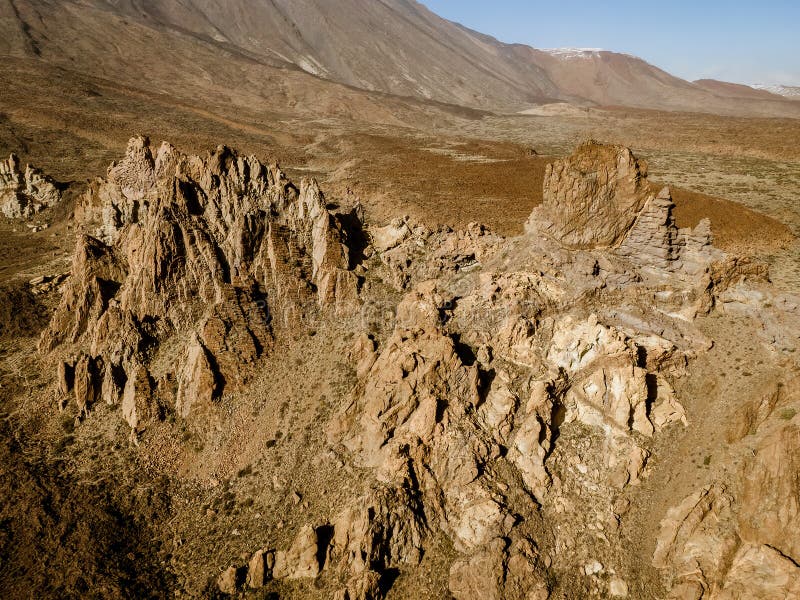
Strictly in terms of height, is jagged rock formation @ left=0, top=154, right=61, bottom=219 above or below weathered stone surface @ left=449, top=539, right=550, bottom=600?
above

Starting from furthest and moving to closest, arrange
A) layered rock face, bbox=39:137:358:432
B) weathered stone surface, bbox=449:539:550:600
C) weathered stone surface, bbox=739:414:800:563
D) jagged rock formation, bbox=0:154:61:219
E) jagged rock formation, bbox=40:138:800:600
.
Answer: jagged rock formation, bbox=0:154:61:219, layered rock face, bbox=39:137:358:432, jagged rock formation, bbox=40:138:800:600, weathered stone surface, bbox=449:539:550:600, weathered stone surface, bbox=739:414:800:563

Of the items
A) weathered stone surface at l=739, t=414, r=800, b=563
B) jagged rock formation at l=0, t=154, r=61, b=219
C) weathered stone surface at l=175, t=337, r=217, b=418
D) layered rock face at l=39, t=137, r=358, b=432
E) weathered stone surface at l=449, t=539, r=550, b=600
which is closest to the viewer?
weathered stone surface at l=739, t=414, r=800, b=563

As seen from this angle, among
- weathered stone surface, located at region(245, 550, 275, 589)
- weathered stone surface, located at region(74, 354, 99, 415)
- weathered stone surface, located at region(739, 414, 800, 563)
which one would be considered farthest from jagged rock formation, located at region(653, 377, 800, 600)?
weathered stone surface, located at region(74, 354, 99, 415)

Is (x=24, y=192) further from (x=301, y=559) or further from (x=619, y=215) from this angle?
(x=619, y=215)

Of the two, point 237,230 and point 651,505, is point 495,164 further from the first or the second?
point 651,505

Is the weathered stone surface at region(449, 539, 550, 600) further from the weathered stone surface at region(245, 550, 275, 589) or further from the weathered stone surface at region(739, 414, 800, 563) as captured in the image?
the weathered stone surface at region(739, 414, 800, 563)

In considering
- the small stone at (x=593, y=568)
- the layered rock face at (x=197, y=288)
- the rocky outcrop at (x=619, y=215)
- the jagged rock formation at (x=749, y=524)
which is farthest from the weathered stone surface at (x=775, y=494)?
the layered rock face at (x=197, y=288)

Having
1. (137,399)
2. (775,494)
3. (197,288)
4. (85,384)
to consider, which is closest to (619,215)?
(775,494)
